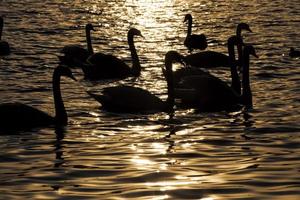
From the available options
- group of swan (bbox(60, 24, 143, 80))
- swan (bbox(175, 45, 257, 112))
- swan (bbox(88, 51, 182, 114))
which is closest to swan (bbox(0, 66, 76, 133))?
swan (bbox(88, 51, 182, 114))

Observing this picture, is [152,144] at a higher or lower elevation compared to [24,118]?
lower

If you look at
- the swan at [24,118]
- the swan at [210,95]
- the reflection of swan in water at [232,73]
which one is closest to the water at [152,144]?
the swan at [24,118]

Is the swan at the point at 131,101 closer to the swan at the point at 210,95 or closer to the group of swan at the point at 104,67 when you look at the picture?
the swan at the point at 210,95

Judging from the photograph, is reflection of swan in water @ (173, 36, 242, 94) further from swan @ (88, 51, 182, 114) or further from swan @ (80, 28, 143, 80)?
swan @ (80, 28, 143, 80)

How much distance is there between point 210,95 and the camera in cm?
2158

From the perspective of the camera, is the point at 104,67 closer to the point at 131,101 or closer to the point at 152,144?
the point at 131,101

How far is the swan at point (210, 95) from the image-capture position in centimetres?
2158

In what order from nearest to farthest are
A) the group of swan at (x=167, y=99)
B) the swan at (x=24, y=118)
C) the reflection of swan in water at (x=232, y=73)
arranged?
the swan at (x=24, y=118) < the group of swan at (x=167, y=99) < the reflection of swan in water at (x=232, y=73)

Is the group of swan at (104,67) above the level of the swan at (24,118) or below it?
below

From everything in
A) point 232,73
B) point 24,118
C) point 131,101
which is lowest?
point 232,73

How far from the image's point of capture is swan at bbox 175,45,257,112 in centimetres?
2158

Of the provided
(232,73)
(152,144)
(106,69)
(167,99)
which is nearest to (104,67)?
(106,69)

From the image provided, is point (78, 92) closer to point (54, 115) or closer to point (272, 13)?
point (54, 115)

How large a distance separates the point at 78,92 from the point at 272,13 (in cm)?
2625
